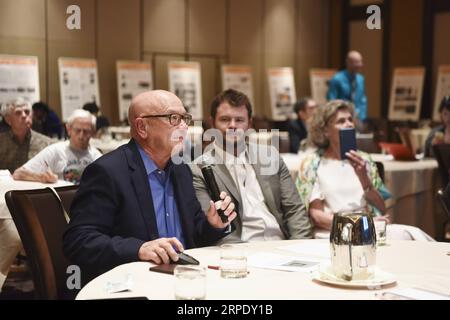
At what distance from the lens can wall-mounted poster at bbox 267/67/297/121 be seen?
12.5 metres

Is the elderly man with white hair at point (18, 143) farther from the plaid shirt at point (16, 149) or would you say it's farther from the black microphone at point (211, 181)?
the black microphone at point (211, 181)

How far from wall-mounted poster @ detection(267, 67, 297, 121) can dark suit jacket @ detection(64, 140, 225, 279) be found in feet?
31.5

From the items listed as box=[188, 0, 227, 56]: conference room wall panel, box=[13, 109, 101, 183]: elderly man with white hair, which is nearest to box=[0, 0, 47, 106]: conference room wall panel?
box=[188, 0, 227, 56]: conference room wall panel

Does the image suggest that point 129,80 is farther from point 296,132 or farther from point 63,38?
point 296,132

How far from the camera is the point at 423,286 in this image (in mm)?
2180

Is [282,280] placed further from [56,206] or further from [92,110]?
[92,110]

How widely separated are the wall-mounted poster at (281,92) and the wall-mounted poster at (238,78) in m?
0.44

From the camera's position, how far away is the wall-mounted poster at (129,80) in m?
10.6

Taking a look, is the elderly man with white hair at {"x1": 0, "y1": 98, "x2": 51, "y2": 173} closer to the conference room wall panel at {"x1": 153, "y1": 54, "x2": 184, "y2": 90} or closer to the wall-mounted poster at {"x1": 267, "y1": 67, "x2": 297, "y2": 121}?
the conference room wall panel at {"x1": 153, "y1": 54, "x2": 184, "y2": 90}

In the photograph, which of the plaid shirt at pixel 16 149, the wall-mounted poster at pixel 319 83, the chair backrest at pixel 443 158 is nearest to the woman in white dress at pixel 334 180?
the chair backrest at pixel 443 158

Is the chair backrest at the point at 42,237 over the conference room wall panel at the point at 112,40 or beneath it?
beneath

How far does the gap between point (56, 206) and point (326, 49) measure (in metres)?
11.5

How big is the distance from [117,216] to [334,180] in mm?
1828

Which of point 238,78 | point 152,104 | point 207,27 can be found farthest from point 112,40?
point 152,104
